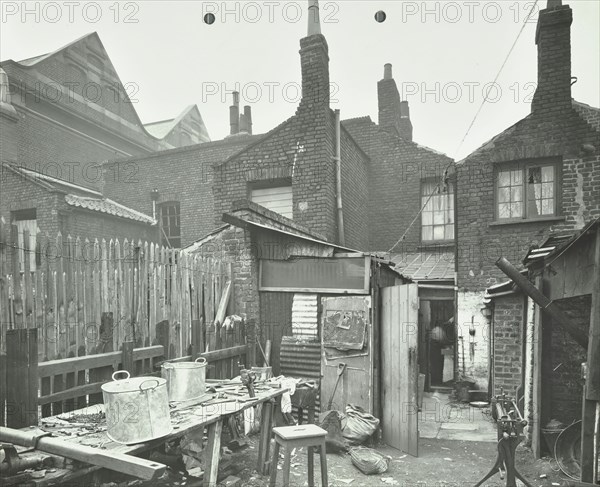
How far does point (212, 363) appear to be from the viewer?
6.65 m

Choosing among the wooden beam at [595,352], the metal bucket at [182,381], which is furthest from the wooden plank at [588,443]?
the metal bucket at [182,381]

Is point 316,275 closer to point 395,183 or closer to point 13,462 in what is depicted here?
point 13,462

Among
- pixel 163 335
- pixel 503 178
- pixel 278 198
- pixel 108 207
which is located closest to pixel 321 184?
pixel 278 198

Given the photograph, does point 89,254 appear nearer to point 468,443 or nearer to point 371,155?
point 468,443

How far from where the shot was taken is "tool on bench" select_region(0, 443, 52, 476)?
118 inches

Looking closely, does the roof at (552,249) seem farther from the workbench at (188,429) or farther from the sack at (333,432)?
the workbench at (188,429)

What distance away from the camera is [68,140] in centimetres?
2073

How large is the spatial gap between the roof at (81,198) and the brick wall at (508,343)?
12807 mm

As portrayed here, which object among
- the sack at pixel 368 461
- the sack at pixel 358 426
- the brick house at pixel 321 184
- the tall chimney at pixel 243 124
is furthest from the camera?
the tall chimney at pixel 243 124

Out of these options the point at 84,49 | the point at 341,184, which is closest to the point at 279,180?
the point at 341,184

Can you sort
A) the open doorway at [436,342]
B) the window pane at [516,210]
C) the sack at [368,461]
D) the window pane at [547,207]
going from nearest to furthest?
the sack at [368,461] → the window pane at [547,207] → the window pane at [516,210] → the open doorway at [436,342]

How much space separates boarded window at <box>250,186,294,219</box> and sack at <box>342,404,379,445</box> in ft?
19.3

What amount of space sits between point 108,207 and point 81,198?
1.03 metres

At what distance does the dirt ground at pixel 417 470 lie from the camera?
5488 mm
